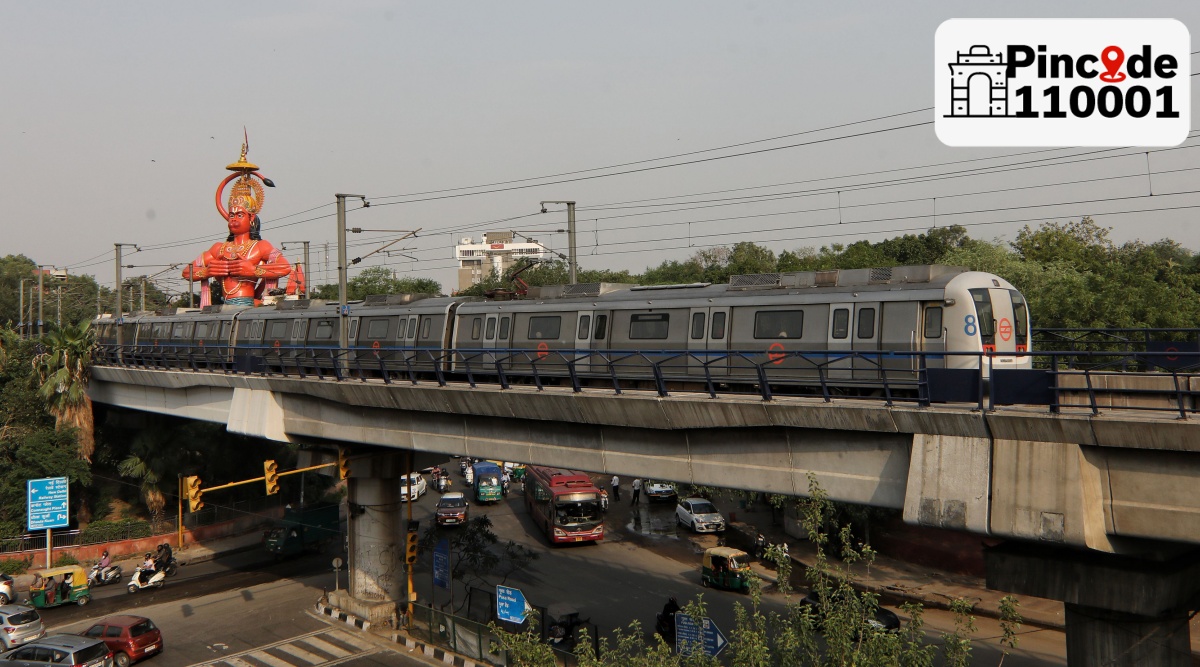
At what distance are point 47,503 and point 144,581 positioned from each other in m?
7.27

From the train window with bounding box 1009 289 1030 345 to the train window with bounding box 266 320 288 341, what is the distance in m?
30.4

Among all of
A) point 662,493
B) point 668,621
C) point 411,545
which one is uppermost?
point 411,545

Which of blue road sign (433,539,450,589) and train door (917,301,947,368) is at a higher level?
train door (917,301,947,368)

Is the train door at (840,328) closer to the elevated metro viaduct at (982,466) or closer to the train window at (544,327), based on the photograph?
the elevated metro viaduct at (982,466)

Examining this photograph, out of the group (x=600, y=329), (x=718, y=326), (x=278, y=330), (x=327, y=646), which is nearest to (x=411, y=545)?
(x=327, y=646)

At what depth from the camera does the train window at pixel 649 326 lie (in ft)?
82.4

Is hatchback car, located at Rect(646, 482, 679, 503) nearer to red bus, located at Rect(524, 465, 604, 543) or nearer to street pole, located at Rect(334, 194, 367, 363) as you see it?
red bus, located at Rect(524, 465, 604, 543)

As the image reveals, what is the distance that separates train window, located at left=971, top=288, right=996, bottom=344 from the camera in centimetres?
2019

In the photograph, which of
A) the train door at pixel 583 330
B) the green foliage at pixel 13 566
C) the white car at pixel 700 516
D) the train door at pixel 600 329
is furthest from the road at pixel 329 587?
the train door at pixel 583 330

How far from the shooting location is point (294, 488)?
172ft

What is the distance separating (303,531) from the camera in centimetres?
4212

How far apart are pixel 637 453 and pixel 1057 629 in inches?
712

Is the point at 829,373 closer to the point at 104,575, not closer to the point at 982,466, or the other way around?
the point at 982,466

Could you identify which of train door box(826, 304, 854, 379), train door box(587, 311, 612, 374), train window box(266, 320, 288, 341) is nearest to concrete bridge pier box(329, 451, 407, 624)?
train door box(587, 311, 612, 374)
